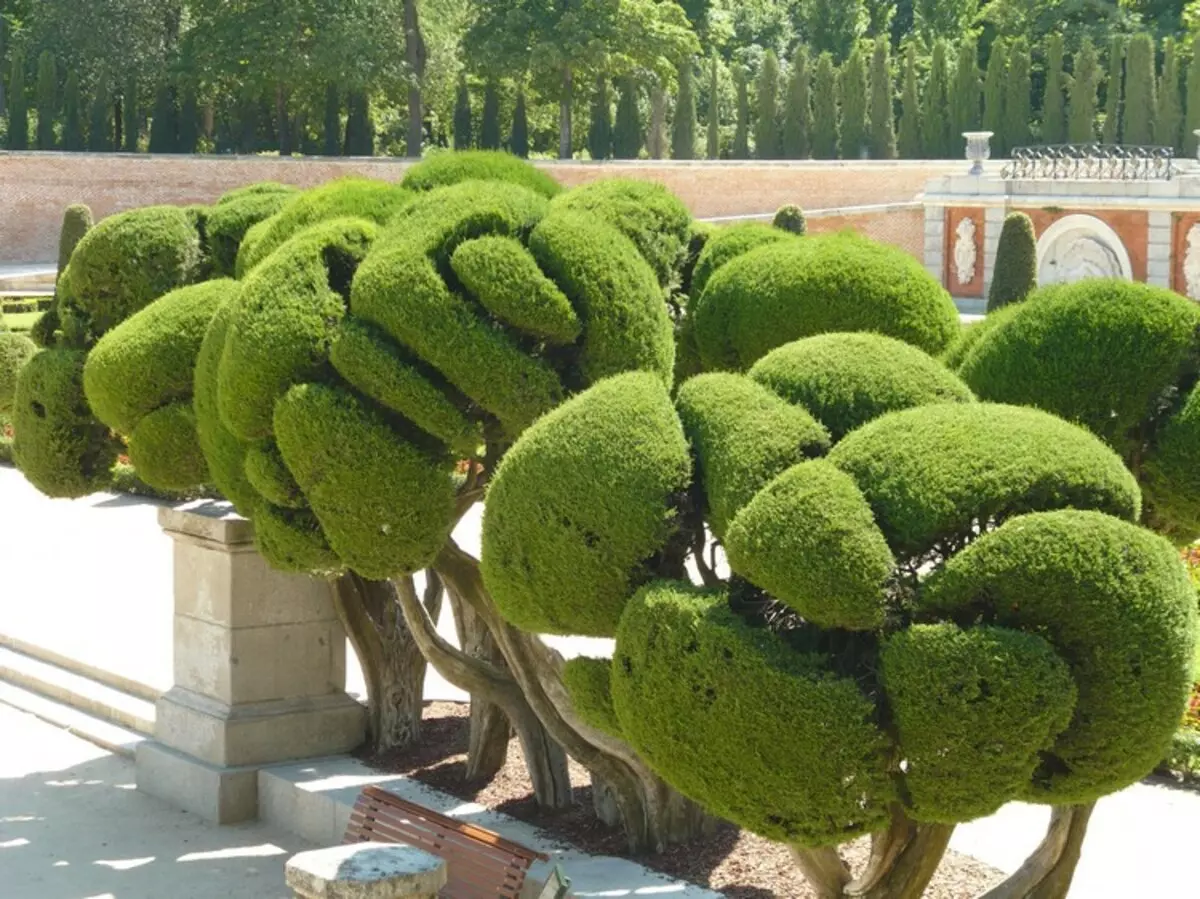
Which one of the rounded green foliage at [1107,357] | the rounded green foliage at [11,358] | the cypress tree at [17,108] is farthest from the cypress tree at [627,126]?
the rounded green foliage at [1107,357]

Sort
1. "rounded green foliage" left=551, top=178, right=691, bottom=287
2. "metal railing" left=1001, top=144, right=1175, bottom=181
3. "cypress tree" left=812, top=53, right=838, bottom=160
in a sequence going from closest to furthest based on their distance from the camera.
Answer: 1. "rounded green foliage" left=551, top=178, right=691, bottom=287
2. "metal railing" left=1001, top=144, right=1175, bottom=181
3. "cypress tree" left=812, top=53, right=838, bottom=160

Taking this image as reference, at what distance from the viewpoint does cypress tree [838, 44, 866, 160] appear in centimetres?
5403

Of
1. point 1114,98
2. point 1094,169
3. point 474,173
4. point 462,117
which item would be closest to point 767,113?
point 1114,98

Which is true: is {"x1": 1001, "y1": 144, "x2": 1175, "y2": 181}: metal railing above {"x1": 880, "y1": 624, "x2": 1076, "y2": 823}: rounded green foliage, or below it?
above

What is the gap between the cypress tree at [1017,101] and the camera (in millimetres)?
53250

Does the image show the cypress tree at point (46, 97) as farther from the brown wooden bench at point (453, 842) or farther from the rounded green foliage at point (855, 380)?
the rounded green foliage at point (855, 380)

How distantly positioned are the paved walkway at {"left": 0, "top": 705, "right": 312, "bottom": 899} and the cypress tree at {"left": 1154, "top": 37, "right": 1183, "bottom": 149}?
1777 inches

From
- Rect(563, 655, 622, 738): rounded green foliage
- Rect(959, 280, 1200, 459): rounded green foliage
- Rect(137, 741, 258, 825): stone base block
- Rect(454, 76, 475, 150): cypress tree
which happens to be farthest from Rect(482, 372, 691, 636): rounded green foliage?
Rect(454, 76, 475, 150): cypress tree

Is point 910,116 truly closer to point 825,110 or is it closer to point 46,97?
point 825,110

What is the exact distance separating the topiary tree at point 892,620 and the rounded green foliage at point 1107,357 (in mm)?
713

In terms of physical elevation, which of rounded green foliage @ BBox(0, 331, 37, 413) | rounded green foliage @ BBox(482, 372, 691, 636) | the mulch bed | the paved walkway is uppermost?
rounded green foliage @ BBox(482, 372, 691, 636)

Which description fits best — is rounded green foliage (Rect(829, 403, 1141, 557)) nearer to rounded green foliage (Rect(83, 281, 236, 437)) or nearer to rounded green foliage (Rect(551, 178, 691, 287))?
rounded green foliage (Rect(551, 178, 691, 287))

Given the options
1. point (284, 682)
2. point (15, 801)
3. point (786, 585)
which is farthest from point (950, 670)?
point (15, 801)

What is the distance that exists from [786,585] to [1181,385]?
6.40 feet
